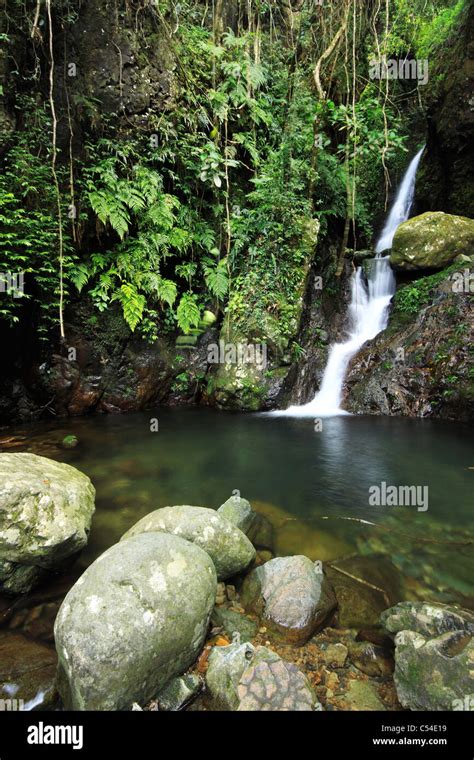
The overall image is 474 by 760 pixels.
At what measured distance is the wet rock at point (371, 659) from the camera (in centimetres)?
229

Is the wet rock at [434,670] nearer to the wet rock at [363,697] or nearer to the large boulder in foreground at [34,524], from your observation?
the wet rock at [363,697]

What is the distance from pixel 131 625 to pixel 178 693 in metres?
0.46

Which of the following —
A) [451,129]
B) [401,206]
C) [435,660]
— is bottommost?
[435,660]

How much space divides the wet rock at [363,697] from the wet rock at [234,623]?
69 centimetres

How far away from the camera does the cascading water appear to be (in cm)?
895

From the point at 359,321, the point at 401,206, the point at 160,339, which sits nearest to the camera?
the point at 160,339

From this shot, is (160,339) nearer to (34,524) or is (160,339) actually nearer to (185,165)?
(185,165)

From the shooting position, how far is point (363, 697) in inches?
82.4

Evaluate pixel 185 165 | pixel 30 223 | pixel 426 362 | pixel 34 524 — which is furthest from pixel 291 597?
pixel 185 165

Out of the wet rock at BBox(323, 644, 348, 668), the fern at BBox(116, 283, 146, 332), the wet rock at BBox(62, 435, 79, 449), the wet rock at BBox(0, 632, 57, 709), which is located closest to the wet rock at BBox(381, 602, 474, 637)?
the wet rock at BBox(323, 644, 348, 668)
